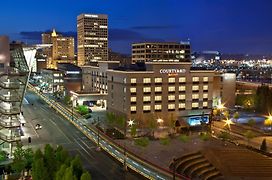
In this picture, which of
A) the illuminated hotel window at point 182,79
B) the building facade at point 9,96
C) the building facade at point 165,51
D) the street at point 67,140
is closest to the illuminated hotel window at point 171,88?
the illuminated hotel window at point 182,79

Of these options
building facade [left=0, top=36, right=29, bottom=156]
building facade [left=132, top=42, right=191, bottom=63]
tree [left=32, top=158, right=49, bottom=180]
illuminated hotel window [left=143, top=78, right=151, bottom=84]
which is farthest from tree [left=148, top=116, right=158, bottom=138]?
building facade [left=132, top=42, right=191, bottom=63]

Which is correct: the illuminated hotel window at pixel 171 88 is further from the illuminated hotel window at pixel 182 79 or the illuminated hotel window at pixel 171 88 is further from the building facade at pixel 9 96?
the building facade at pixel 9 96

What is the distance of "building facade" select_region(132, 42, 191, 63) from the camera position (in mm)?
150125

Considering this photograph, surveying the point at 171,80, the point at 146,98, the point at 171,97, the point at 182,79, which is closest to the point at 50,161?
the point at 146,98

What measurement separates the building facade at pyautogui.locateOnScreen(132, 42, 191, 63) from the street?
70186 millimetres

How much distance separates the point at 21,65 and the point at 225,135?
32.0m

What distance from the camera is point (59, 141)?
54500mm

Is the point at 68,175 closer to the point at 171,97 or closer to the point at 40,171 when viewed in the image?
the point at 40,171

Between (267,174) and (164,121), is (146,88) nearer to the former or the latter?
(164,121)

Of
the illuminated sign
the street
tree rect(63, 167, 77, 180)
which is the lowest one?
the street

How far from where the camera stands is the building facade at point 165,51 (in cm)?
15012

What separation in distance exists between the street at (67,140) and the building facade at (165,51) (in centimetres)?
7019

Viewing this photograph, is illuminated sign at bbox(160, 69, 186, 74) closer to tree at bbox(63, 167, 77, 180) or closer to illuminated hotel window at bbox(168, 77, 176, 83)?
illuminated hotel window at bbox(168, 77, 176, 83)

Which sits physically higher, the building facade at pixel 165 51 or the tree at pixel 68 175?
the building facade at pixel 165 51
